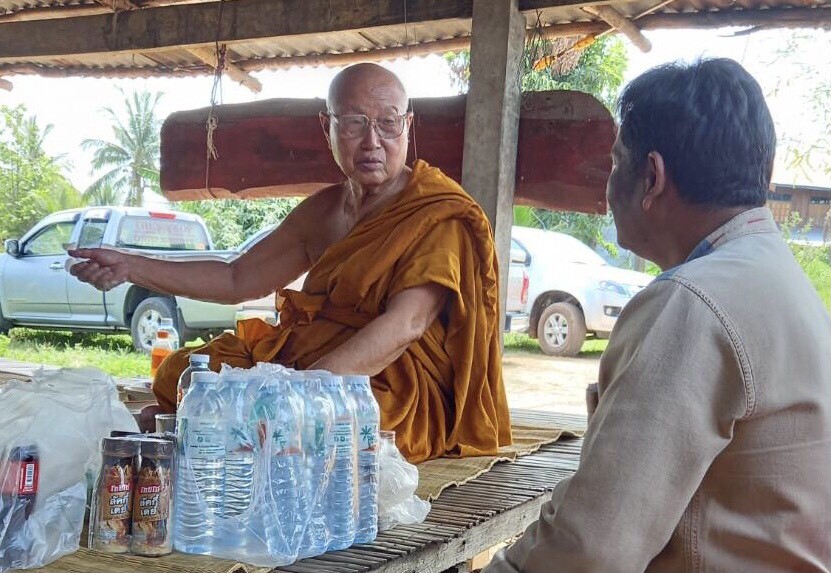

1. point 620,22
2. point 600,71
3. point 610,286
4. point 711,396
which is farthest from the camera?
point 600,71

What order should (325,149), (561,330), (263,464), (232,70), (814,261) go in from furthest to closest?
(814,261) → (561,330) → (232,70) → (325,149) → (263,464)

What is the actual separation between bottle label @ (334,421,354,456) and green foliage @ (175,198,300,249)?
1962cm

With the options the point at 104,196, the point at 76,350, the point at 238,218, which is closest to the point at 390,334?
the point at 76,350

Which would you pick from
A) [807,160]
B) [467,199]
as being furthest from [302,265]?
[807,160]

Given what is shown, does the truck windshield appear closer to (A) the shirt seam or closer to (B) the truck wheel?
(B) the truck wheel

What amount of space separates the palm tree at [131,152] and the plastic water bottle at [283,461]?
3143 centimetres

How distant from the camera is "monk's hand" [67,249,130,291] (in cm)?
349

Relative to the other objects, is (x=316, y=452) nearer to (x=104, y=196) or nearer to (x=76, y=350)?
(x=76, y=350)

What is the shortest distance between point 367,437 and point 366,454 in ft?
0.14

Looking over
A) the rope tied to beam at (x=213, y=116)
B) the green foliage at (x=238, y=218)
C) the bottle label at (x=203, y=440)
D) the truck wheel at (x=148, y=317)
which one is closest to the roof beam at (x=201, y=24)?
the rope tied to beam at (x=213, y=116)

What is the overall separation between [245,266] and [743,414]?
288cm

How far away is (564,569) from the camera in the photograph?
4.77 ft

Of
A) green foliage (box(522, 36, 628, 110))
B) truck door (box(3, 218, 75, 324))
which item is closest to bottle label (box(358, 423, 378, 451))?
truck door (box(3, 218, 75, 324))

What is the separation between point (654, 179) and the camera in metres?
1.57
